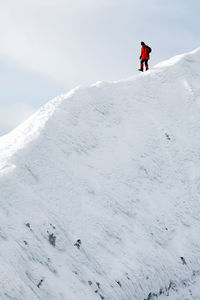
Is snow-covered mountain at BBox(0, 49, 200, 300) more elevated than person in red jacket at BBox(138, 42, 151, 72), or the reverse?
person in red jacket at BBox(138, 42, 151, 72)

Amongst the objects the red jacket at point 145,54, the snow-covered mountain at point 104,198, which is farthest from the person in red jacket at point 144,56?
the snow-covered mountain at point 104,198

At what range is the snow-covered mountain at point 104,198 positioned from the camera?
469 inches

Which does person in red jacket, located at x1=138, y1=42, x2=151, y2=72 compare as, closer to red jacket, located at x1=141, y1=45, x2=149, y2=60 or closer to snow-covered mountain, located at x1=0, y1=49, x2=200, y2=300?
red jacket, located at x1=141, y1=45, x2=149, y2=60

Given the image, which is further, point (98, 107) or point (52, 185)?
point (98, 107)

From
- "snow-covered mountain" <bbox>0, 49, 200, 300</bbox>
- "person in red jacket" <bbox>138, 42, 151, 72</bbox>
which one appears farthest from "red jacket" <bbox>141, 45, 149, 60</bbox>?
"snow-covered mountain" <bbox>0, 49, 200, 300</bbox>

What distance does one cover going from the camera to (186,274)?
14133 mm

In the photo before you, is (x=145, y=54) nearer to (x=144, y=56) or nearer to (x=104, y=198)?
(x=144, y=56)

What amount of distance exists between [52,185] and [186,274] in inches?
202

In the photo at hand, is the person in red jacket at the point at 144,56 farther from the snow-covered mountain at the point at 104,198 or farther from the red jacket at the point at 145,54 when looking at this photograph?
the snow-covered mountain at the point at 104,198

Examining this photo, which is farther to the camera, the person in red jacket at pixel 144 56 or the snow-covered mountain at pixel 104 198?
the person in red jacket at pixel 144 56

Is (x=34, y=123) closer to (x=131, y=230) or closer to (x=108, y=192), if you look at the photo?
(x=108, y=192)

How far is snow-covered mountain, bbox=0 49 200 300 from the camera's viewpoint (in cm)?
1191

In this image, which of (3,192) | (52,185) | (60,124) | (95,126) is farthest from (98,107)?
(3,192)

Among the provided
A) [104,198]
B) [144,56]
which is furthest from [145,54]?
[104,198]
